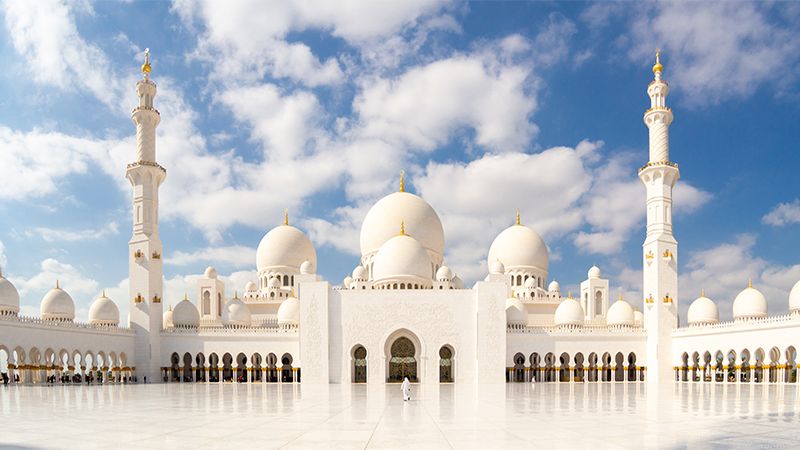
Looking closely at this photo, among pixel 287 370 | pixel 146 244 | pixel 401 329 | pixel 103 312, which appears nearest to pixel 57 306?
pixel 103 312

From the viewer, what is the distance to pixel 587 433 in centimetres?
859

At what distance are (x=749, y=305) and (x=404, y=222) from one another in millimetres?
16100

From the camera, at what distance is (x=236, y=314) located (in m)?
33.6

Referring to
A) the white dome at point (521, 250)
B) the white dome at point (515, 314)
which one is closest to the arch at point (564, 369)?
the white dome at point (515, 314)

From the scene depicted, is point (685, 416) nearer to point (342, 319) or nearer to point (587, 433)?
point (587, 433)

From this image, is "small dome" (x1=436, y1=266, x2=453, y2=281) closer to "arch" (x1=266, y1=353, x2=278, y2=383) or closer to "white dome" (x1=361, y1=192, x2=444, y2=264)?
"white dome" (x1=361, y1=192, x2=444, y2=264)

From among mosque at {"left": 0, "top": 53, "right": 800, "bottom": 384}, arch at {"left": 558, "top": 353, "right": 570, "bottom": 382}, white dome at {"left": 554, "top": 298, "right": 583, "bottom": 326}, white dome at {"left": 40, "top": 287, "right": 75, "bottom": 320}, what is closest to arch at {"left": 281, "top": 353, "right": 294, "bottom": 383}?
mosque at {"left": 0, "top": 53, "right": 800, "bottom": 384}

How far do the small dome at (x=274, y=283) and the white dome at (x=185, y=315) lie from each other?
586 centimetres

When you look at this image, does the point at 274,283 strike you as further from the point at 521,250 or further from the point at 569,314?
the point at 569,314

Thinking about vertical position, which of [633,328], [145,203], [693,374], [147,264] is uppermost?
[145,203]

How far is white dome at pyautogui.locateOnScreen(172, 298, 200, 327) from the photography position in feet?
104

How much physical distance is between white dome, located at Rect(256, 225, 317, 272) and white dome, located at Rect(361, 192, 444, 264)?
434cm

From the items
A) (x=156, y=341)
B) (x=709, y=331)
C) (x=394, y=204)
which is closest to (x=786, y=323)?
(x=709, y=331)

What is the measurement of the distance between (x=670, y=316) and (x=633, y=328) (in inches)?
84.8
